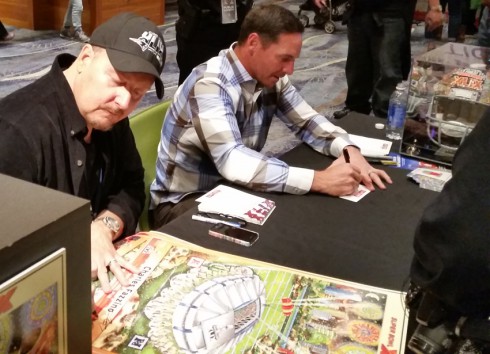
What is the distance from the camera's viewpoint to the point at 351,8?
343 centimetres

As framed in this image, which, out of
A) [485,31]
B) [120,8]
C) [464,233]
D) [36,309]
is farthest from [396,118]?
[120,8]

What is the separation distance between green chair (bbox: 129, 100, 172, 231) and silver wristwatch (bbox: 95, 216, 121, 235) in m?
0.49

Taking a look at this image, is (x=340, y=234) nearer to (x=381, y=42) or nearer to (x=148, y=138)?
(x=148, y=138)

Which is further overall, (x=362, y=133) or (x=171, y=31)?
(x=171, y=31)

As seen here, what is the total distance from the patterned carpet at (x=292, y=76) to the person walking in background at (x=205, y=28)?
0.95 meters

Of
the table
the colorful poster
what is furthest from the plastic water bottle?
the colorful poster

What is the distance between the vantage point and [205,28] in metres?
2.84

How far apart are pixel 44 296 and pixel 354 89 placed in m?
3.21

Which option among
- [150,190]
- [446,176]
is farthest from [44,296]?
[446,176]

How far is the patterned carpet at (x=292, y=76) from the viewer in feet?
13.9

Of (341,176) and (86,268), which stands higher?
(86,268)

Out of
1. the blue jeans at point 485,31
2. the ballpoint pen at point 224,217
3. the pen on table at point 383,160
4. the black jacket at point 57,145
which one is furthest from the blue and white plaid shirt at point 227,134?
the blue jeans at point 485,31

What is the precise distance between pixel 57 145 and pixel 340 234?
0.72 m

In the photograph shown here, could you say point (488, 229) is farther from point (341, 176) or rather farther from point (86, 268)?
point (341, 176)
